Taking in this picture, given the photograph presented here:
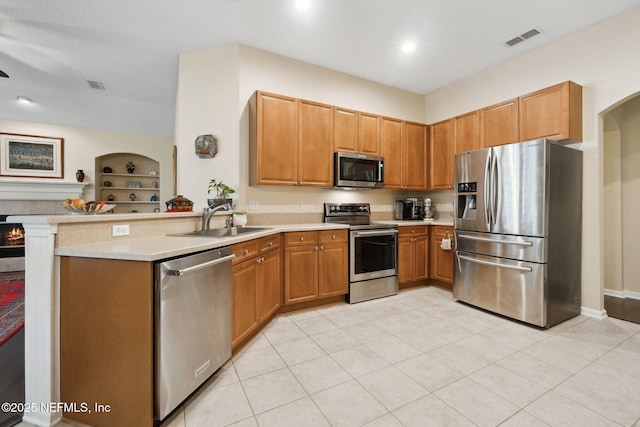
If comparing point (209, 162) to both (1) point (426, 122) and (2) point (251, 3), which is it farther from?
(1) point (426, 122)

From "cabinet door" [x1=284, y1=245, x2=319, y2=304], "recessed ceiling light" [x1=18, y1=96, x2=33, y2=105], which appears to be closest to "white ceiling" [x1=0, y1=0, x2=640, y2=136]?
"recessed ceiling light" [x1=18, y1=96, x2=33, y2=105]

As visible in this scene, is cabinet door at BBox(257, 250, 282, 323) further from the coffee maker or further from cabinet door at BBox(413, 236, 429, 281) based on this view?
the coffee maker

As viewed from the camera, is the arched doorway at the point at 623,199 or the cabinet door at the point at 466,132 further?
the cabinet door at the point at 466,132

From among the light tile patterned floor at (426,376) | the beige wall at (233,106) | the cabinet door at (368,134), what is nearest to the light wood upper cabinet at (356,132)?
the cabinet door at (368,134)

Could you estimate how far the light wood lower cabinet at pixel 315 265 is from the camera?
9.98ft

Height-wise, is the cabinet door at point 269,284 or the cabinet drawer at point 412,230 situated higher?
the cabinet drawer at point 412,230

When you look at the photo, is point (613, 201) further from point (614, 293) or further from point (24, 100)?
point (24, 100)

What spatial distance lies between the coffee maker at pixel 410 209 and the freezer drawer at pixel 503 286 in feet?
3.51

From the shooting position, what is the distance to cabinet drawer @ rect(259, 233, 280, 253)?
259cm

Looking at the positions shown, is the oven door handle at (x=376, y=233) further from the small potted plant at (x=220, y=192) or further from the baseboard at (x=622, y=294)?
the baseboard at (x=622, y=294)

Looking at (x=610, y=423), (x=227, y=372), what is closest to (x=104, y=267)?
(x=227, y=372)

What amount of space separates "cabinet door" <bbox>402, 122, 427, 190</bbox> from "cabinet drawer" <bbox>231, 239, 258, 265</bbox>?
269 cm

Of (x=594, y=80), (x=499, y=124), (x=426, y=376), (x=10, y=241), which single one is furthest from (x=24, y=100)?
(x=594, y=80)

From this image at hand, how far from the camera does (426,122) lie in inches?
192
